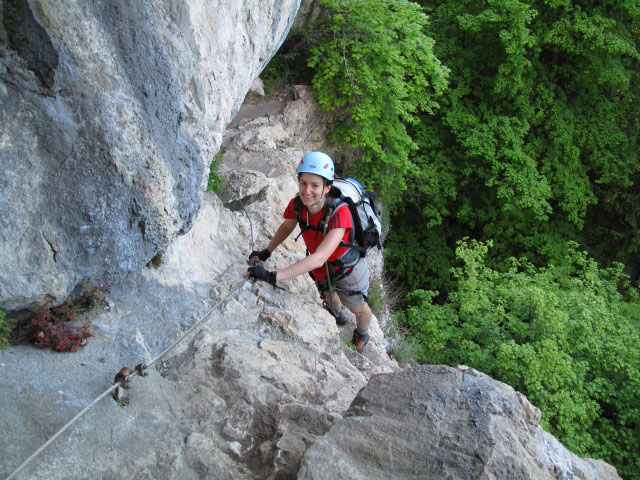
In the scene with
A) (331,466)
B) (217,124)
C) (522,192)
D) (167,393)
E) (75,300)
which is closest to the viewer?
(331,466)

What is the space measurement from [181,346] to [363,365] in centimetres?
210

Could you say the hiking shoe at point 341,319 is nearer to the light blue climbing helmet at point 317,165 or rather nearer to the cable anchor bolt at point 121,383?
the light blue climbing helmet at point 317,165

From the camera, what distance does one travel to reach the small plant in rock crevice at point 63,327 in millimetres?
3125

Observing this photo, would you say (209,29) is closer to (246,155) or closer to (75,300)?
(75,300)

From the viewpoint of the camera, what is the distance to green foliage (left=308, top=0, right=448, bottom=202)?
9422 mm

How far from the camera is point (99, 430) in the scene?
275cm

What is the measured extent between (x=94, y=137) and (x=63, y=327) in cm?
130

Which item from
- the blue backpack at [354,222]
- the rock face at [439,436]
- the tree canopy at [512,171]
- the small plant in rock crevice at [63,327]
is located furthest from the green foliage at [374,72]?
the rock face at [439,436]

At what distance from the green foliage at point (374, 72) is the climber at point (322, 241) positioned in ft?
19.6

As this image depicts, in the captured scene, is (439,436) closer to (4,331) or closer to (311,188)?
(311,188)

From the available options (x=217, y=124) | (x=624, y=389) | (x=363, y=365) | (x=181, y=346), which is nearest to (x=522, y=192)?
(x=624, y=389)

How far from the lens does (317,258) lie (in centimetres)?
386

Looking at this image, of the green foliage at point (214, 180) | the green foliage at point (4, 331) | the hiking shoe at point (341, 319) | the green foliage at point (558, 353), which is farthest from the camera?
the green foliage at point (558, 353)

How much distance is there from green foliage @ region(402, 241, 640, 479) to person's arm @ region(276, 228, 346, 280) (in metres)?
5.36
